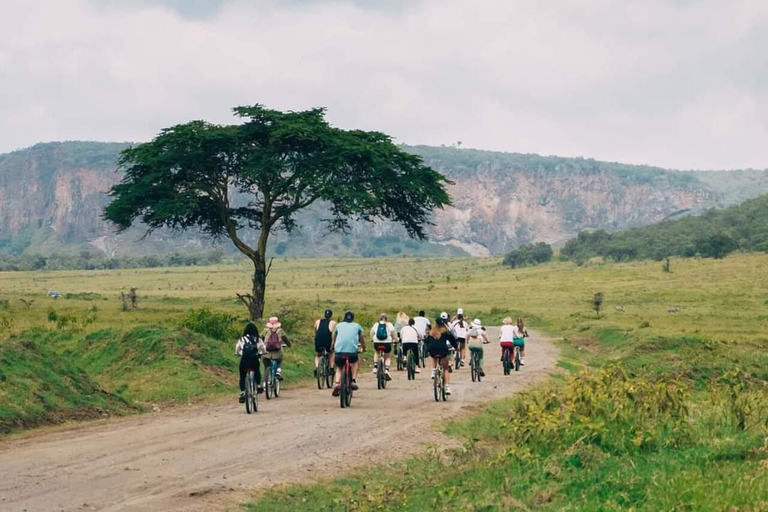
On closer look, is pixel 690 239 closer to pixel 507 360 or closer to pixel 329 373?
pixel 507 360

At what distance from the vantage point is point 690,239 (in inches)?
5236

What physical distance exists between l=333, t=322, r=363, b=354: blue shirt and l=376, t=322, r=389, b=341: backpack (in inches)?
158

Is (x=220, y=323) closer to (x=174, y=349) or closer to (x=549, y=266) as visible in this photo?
(x=174, y=349)

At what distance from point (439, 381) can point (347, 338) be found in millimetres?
2453

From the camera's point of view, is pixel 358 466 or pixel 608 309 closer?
pixel 358 466

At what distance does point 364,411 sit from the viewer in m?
22.0

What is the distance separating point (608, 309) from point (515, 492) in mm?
60034

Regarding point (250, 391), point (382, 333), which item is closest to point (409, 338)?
point (382, 333)

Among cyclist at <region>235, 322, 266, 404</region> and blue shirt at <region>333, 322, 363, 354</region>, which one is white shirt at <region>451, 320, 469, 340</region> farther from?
cyclist at <region>235, 322, 266, 404</region>

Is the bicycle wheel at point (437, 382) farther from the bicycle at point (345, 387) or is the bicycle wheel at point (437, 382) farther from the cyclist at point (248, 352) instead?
the cyclist at point (248, 352)

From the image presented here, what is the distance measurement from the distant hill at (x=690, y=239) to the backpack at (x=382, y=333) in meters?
90.6

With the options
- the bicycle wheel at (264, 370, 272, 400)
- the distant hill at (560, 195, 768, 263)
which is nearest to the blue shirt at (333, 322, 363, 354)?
the bicycle wheel at (264, 370, 272, 400)

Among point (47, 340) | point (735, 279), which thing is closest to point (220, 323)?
point (47, 340)

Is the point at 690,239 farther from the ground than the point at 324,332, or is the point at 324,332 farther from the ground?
the point at 690,239
